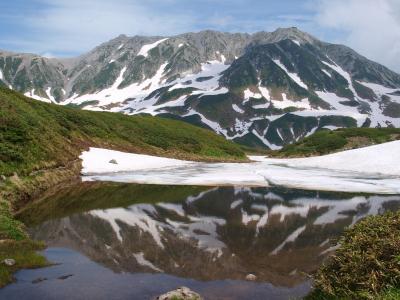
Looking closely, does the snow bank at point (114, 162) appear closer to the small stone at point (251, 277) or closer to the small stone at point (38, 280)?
the small stone at point (38, 280)

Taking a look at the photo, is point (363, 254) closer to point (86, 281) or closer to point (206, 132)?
point (86, 281)

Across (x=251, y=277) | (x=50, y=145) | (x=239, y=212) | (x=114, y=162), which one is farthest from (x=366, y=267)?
(x=114, y=162)

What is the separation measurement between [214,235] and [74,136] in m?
76.5

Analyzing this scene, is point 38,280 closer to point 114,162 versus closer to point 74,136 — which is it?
point 114,162

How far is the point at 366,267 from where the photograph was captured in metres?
14.7

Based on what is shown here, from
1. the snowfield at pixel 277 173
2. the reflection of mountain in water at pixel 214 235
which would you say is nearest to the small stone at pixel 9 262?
the reflection of mountain in water at pixel 214 235

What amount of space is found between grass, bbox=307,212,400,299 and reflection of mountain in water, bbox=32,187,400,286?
548cm

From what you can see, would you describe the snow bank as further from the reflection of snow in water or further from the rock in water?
the rock in water

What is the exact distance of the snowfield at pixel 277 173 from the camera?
222 ft

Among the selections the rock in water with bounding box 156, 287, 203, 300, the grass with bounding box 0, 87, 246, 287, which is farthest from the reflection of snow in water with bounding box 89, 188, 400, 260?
the rock in water with bounding box 156, 287, 203, 300

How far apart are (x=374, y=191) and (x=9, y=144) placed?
46800 mm

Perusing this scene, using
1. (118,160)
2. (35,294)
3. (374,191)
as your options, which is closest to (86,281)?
(35,294)

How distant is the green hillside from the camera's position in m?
53.9

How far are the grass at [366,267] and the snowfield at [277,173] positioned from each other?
4572 cm
